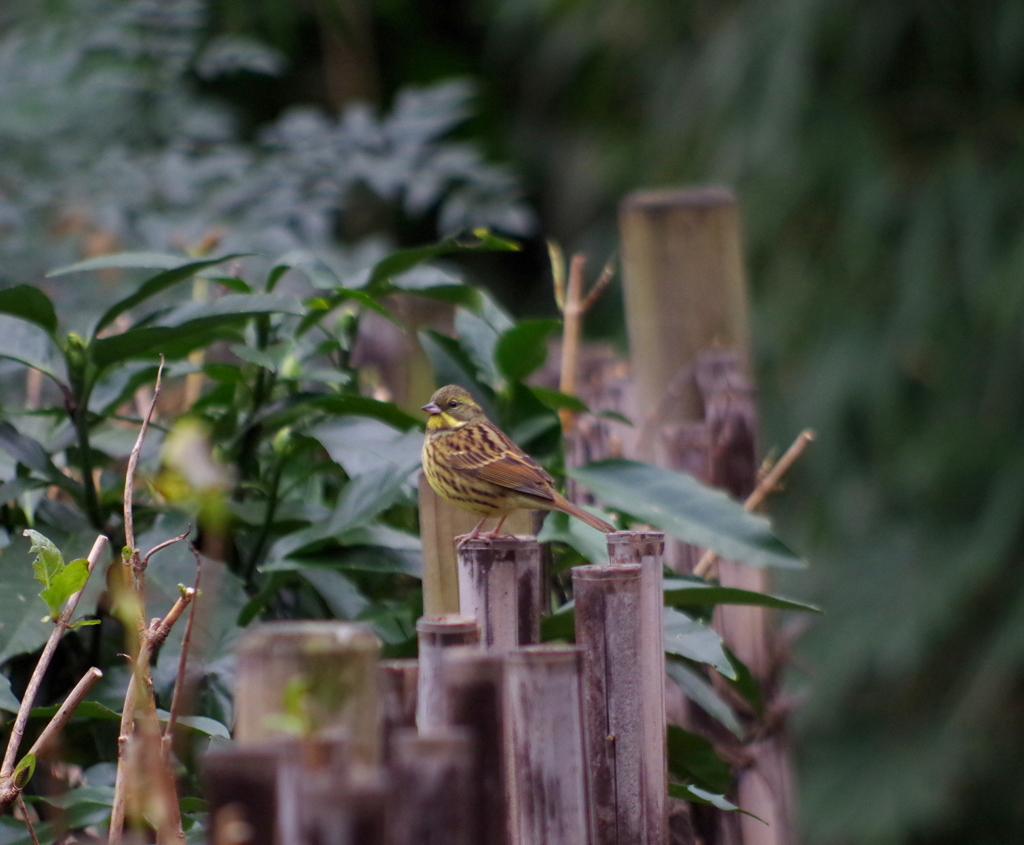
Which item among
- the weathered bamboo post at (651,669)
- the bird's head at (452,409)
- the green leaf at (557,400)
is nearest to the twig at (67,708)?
the weathered bamboo post at (651,669)

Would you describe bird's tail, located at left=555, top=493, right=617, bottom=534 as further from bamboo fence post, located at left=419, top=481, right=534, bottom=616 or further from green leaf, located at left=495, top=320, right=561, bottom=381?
bamboo fence post, located at left=419, top=481, right=534, bottom=616

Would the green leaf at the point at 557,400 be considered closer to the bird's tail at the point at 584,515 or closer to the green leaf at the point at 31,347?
the bird's tail at the point at 584,515

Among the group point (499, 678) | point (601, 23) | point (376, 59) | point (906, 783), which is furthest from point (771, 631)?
point (376, 59)

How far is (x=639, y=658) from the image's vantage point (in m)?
1.15

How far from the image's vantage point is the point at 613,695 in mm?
1134

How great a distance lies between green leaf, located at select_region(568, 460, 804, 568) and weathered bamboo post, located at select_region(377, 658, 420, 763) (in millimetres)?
742

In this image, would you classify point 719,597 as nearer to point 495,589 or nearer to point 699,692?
point 699,692

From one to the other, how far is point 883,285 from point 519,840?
16.1ft

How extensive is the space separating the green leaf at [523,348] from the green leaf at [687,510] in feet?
0.60

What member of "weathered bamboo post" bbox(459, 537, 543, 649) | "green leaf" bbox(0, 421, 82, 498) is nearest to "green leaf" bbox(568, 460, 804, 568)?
"weathered bamboo post" bbox(459, 537, 543, 649)

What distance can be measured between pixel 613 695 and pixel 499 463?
Answer: 2.77 ft

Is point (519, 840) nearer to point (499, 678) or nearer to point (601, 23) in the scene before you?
point (499, 678)

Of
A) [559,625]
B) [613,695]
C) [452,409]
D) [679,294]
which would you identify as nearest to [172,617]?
[613,695]

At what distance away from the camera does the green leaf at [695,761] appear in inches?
64.0
